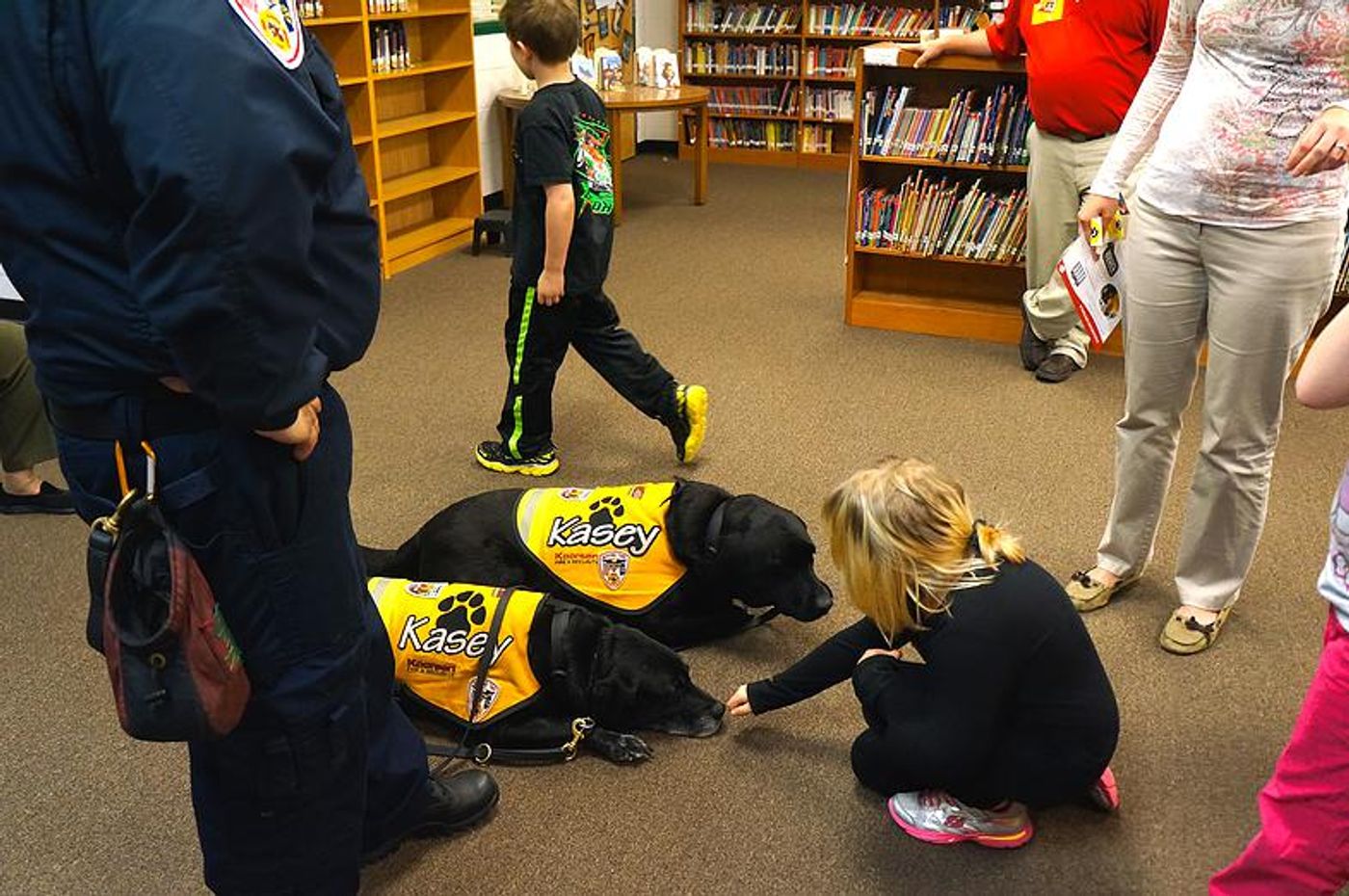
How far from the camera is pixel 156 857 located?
177cm

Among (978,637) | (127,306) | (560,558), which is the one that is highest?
(127,306)

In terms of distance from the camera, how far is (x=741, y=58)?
25.9 ft

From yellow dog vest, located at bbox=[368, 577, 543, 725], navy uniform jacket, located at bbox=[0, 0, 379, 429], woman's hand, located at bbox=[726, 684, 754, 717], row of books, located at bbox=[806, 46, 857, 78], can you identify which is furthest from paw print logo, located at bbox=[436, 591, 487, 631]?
row of books, located at bbox=[806, 46, 857, 78]

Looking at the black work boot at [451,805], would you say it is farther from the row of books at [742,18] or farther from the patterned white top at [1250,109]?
the row of books at [742,18]

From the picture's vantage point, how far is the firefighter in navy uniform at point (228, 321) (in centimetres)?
97

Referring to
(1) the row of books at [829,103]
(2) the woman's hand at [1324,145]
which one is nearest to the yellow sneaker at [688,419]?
(2) the woman's hand at [1324,145]

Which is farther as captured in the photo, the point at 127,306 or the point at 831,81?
the point at 831,81

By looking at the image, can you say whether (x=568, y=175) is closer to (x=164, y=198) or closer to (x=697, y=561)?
(x=697, y=561)

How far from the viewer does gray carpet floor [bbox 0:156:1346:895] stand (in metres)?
1.75

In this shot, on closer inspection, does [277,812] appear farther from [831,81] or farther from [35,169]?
[831,81]

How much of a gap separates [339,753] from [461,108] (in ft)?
16.2

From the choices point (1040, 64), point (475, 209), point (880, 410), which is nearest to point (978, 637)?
point (880, 410)

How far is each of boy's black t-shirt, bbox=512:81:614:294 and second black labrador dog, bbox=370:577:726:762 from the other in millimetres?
1148

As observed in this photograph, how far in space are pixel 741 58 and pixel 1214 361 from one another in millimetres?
6398
